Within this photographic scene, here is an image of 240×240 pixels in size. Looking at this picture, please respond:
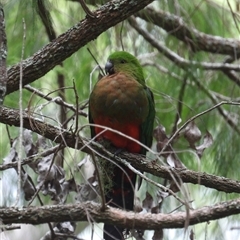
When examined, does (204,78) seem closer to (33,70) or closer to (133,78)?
(133,78)

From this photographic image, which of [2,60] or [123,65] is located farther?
[123,65]

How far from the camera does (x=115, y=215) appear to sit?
207 cm

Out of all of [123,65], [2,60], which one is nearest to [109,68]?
[123,65]

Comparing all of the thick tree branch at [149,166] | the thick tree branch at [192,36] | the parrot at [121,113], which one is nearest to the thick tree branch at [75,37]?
the thick tree branch at [149,166]

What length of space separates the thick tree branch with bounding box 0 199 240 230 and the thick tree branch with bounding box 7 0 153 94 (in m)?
0.72

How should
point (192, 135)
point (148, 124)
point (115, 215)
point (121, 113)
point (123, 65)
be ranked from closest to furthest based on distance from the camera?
point (115, 215)
point (192, 135)
point (121, 113)
point (148, 124)
point (123, 65)

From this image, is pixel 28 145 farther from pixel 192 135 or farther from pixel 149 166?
pixel 192 135

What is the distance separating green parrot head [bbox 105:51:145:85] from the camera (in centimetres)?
338

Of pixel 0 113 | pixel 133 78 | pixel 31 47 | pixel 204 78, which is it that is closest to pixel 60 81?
pixel 31 47

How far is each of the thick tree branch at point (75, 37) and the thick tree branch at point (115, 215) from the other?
720mm

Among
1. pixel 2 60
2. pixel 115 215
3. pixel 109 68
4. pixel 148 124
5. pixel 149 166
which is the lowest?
pixel 115 215

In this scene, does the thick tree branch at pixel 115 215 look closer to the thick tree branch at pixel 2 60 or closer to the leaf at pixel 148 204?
the thick tree branch at pixel 2 60

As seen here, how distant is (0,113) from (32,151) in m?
0.56

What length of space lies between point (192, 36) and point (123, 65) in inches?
29.5
